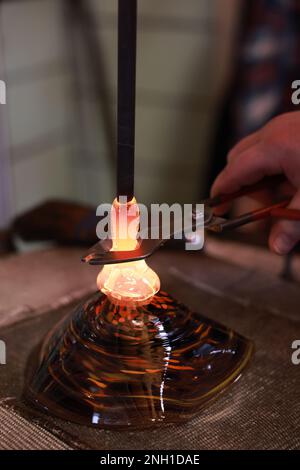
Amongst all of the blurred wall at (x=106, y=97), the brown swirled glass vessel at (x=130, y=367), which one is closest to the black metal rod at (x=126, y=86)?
the brown swirled glass vessel at (x=130, y=367)

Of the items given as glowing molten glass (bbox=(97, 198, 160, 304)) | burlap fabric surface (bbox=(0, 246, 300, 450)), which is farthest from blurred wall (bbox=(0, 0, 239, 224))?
glowing molten glass (bbox=(97, 198, 160, 304))

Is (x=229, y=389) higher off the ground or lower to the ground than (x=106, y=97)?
lower

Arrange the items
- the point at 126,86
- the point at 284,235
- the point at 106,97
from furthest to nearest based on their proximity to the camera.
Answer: the point at 106,97 < the point at 284,235 < the point at 126,86

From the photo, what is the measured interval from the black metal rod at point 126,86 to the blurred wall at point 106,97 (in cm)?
83

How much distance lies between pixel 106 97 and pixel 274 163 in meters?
0.86

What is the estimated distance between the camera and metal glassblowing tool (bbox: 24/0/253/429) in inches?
16.8

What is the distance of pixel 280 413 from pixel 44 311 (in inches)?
9.9

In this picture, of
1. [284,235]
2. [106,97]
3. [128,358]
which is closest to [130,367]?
[128,358]

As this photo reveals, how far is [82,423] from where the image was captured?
427 millimetres

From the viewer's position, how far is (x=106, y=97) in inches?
52.9

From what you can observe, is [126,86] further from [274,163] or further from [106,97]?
[106,97]

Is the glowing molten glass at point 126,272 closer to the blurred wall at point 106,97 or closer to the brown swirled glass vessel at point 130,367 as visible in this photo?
the brown swirled glass vessel at point 130,367

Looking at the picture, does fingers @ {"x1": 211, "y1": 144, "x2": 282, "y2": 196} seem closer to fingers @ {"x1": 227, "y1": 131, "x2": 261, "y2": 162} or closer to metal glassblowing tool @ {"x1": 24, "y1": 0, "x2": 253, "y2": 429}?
fingers @ {"x1": 227, "y1": 131, "x2": 261, "y2": 162}

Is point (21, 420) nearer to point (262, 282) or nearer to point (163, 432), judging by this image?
point (163, 432)
